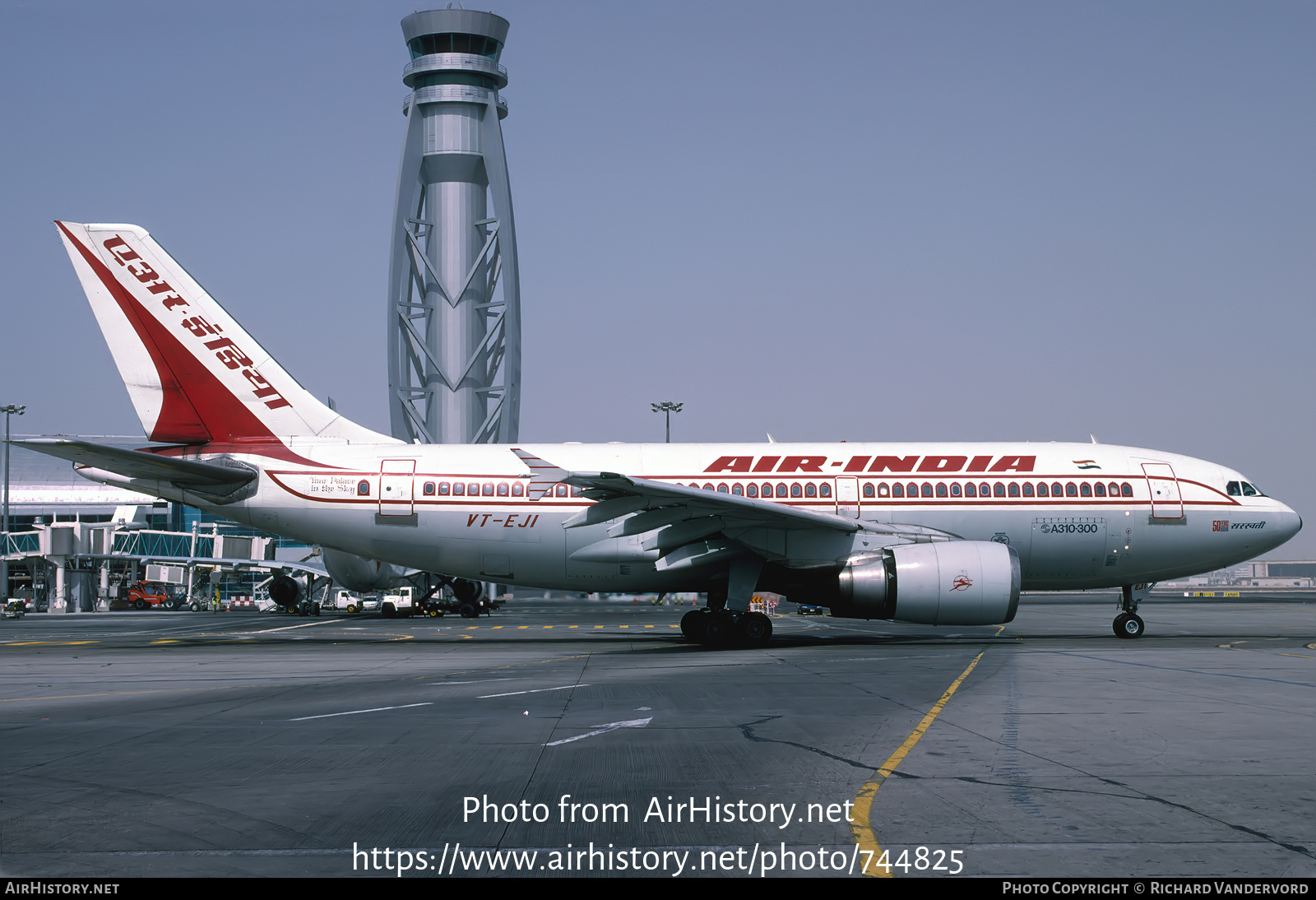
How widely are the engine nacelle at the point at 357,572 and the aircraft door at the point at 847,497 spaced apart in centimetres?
1782

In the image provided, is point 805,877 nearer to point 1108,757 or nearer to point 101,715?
point 1108,757

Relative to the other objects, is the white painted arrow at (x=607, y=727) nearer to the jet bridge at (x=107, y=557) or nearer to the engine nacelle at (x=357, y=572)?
the engine nacelle at (x=357, y=572)

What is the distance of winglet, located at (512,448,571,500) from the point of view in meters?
20.9

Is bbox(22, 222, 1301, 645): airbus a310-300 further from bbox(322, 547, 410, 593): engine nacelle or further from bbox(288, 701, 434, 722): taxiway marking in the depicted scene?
bbox(322, 547, 410, 593): engine nacelle

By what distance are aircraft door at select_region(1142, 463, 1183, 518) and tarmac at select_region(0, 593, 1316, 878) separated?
646cm

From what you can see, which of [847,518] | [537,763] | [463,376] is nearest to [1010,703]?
[537,763]

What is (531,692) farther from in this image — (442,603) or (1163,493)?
(442,603)

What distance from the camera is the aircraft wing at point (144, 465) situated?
65.3 feet

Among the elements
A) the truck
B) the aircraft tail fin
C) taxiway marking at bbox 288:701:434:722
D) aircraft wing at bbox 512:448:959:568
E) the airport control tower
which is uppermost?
the airport control tower

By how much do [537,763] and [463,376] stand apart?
106m

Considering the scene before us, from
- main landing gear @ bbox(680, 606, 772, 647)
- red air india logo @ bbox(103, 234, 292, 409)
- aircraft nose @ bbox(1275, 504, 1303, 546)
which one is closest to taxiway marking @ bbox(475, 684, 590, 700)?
main landing gear @ bbox(680, 606, 772, 647)

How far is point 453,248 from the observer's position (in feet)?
372

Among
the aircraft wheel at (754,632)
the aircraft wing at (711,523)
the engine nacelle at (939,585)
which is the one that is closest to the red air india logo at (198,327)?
the aircraft wing at (711,523)

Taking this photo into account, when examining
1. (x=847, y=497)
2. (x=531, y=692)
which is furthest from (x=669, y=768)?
(x=847, y=497)
